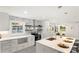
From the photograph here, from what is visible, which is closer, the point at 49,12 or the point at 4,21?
the point at 49,12

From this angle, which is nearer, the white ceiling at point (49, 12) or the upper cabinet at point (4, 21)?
the white ceiling at point (49, 12)

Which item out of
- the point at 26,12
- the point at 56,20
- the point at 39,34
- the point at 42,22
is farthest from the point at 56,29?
the point at 26,12

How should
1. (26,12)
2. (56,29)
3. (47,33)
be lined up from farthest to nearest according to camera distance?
(26,12)
(47,33)
(56,29)

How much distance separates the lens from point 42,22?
1.93 m

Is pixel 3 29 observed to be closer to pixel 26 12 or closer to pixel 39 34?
pixel 26 12

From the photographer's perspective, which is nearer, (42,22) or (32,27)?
(42,22)

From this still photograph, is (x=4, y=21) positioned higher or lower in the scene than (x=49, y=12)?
lower

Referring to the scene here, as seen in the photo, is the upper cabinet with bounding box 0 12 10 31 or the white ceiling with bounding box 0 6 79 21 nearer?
the white ceiling with bounding box 0 6 79 21

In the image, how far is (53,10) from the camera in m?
2.11
